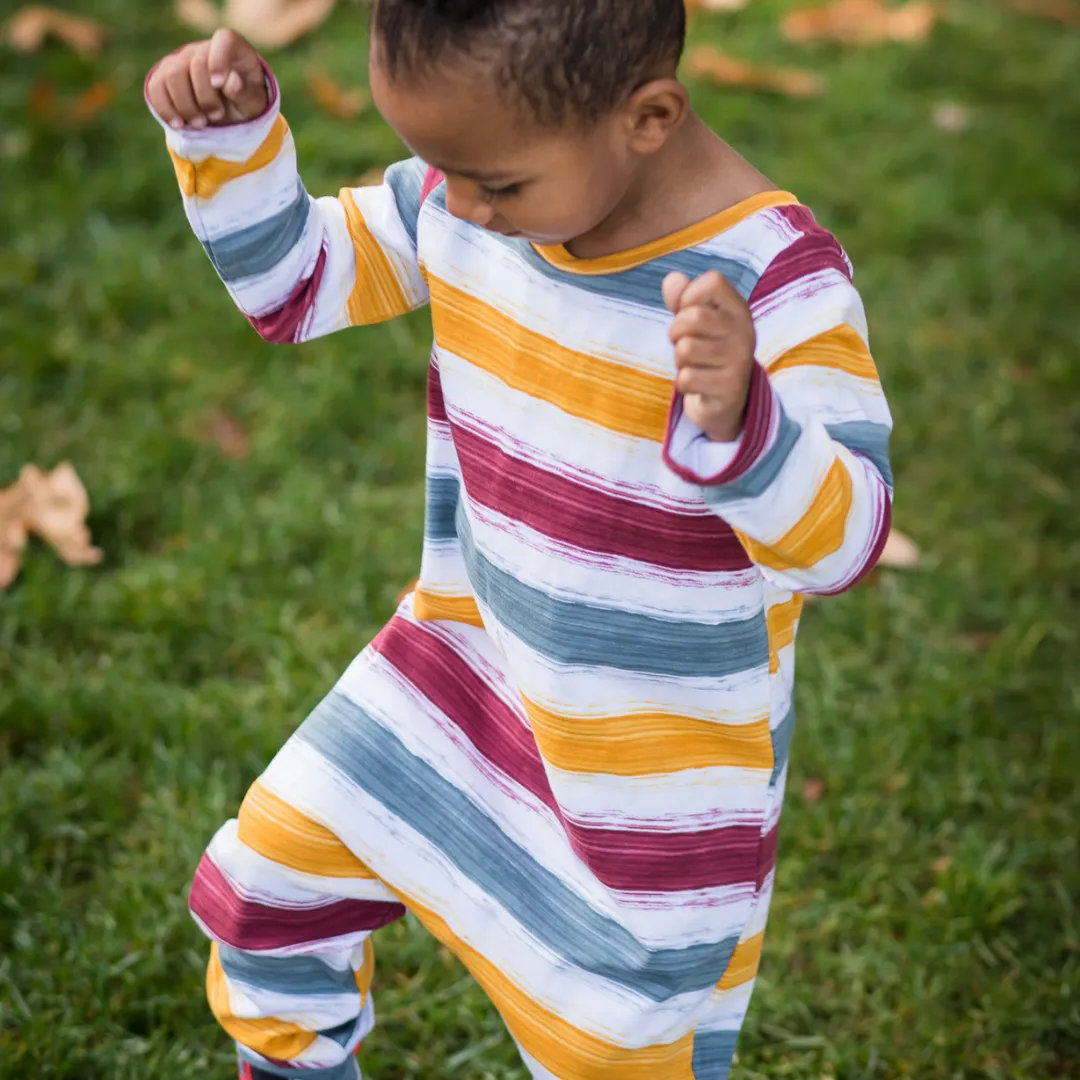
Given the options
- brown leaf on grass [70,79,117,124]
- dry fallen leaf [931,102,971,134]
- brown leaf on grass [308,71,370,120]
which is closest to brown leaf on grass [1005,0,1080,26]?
dry fallen leaf [931,102,971,134]

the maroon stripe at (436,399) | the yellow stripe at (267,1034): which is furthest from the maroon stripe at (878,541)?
the yellow stripe at (267,1034)

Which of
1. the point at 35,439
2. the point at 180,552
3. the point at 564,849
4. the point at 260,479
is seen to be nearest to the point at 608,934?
the point at 564,849

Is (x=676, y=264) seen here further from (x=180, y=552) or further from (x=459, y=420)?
(x=180, y=552)

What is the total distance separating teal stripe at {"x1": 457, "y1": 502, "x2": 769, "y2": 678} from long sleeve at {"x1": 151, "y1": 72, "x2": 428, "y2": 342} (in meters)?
0.33

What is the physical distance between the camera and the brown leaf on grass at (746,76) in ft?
13.6

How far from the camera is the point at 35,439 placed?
2908mm

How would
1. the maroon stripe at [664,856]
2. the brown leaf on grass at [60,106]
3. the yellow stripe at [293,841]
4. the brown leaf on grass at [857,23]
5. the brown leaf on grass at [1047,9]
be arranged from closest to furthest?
the maroon stripe at [664,856], the yellow stripe at [293,841], the brown leaf on grass at [60,106], the brown leaf on grass at [857,23], the brown leaf on grass at [1047,9]

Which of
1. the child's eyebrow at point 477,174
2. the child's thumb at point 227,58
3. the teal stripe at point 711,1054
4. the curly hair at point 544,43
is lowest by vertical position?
the teal stripe at point 711,1054

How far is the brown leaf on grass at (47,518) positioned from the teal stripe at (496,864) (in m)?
1.25

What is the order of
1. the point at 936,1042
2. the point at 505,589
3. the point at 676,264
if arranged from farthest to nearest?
the point at 936,1042
the point at 505,589
the point at 676,264

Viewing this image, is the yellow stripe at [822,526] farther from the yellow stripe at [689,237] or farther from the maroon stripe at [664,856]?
the maroon stripe at [664,856]

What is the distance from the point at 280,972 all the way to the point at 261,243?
0.75 metres

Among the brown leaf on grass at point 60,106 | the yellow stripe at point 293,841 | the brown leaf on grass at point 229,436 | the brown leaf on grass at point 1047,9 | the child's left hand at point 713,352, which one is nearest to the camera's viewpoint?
the child's left hand at point 713,352

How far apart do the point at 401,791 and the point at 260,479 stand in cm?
151
